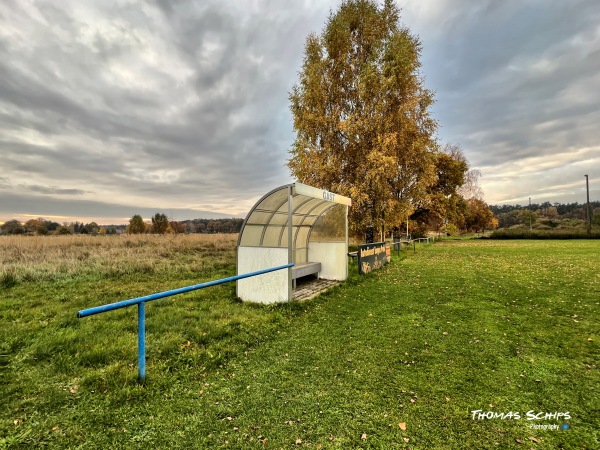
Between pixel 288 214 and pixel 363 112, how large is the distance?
408 inches

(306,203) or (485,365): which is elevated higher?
(306,203)

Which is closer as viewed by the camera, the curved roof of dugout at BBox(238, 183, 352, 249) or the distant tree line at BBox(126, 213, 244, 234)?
the curved roof of dugout at BBox(238, 183, 352, 249)

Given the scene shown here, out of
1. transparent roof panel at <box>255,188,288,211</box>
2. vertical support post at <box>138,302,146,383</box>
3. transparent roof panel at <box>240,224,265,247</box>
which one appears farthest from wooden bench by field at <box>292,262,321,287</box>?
vertical support post at <box>138,302,146,383</box>

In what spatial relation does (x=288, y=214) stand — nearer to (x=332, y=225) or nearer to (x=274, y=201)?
(x=274, y=201)

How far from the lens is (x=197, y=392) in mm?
3344

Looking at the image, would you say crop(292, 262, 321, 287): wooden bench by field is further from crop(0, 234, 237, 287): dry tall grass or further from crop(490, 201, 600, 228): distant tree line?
crop(490, 201, 600, 228): distant tree line

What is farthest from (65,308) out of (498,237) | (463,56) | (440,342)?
(498,237)

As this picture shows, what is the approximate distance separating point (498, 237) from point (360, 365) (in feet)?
155

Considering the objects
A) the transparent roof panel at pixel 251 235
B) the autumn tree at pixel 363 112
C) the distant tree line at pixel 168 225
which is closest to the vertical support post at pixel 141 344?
the transparent roof panel at pixel 251 235

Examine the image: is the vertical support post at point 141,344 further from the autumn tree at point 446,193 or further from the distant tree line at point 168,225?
the distant tree line at point 168,225

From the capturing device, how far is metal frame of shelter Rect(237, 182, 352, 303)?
7129 millimetres

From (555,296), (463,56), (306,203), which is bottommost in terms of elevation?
(555,296)

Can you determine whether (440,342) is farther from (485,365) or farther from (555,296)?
(555,296)

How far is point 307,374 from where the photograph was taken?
3.73 meters
